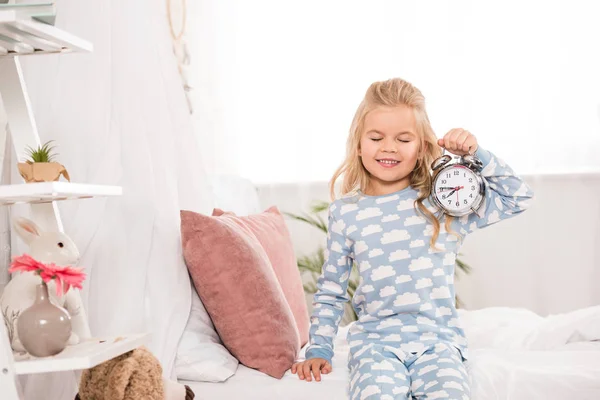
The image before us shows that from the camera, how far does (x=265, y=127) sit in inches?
111

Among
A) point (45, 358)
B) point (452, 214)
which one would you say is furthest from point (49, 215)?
point (452, 214)

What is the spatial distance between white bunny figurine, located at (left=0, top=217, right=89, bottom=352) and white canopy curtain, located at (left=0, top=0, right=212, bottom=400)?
23 cm

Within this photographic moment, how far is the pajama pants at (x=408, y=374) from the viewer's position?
4.02 feet

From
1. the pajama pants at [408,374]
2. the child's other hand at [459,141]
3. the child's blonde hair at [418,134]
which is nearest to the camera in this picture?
the pajama pants at [408,374]

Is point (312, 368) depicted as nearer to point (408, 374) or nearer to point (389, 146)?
point (408, 374)

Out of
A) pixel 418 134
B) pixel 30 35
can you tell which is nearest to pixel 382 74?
pixel 418 134

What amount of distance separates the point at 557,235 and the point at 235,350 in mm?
1564

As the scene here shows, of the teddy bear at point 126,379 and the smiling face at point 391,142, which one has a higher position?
the smiling face at point 391,142

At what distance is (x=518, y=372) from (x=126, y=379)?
0.72 meters

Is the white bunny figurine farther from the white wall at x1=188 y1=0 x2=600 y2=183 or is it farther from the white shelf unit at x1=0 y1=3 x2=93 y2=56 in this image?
the white wall at x1=188 y1=0 x2=600 y2=183

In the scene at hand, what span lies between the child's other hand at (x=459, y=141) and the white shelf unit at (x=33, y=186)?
2.01 feet

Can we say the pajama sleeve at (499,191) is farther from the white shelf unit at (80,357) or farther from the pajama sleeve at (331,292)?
the white shelf unit at (80,357)

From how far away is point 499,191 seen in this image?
1.39 meters

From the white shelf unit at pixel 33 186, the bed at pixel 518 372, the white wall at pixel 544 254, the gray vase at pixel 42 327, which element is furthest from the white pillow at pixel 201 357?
the white wall at pixel 544 254
